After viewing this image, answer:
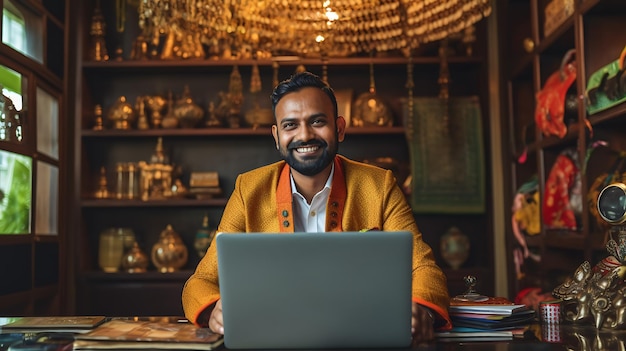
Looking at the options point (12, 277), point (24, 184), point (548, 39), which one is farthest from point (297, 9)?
point (12, 277)

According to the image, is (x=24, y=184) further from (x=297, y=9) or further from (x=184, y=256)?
(x=297, y=9)

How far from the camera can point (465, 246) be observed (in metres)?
3.88

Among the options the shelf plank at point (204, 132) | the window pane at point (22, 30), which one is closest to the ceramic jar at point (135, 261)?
the shelf plank at point (204, 132)

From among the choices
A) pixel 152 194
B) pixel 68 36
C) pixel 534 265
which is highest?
pixel 68 36

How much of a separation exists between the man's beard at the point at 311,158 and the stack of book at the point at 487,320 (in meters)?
0.48

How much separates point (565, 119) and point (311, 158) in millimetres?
1369

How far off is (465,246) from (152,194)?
1693 mm

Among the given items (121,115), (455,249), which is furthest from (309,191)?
(121,115)

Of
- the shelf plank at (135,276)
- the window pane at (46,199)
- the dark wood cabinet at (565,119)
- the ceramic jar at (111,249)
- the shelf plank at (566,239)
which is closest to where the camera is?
the dark wood cabinet at (565,119)

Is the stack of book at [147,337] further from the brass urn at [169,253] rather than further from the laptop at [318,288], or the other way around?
the brass urn at [169,253]

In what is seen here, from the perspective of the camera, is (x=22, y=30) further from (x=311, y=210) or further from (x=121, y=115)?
(x=311, y=210)

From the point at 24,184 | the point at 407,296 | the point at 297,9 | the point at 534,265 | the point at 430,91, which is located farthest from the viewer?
the point at 430,91

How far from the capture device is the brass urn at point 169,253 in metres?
3.84

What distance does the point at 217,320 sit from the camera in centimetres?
148
